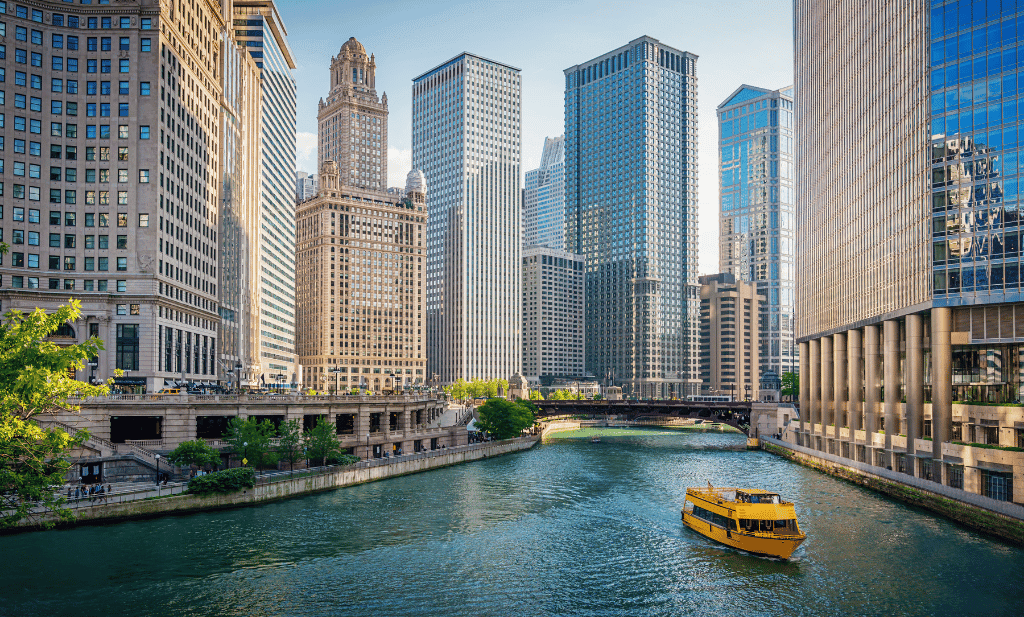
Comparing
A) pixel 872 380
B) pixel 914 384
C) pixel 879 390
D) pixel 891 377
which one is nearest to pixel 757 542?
pixel 914 384

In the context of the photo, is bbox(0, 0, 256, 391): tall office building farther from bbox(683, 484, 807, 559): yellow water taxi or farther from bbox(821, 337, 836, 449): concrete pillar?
bbox(821, 337, 836, 449): concrete pillar

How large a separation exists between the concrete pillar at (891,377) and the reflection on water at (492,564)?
14.4 meters

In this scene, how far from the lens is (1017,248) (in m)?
80.7

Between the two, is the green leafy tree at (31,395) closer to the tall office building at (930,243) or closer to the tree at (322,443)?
the tree at (322,443)

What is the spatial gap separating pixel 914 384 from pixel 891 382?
797 cm

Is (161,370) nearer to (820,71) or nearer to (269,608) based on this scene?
(269,608)

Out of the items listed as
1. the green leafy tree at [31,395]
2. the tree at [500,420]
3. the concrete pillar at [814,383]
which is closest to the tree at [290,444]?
the green leafy tree at [31,395]

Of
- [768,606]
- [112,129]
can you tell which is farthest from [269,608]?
[112,129]

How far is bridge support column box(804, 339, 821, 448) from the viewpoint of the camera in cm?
13888

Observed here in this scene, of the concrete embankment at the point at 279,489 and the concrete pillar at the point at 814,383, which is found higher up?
the concrete pillar at the point at 814,383

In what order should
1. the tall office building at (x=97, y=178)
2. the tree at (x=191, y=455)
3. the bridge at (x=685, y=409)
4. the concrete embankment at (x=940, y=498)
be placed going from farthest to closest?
the bridge at (x=685, y=409) → the tall office building at (x=97, y=178) → the tree at (x=191, y=455) → the concrete embankment at (x=940, y=498)

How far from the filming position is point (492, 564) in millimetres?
58750

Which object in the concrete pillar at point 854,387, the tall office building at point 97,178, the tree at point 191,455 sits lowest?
the tree at point 191,455

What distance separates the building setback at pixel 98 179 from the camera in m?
111
